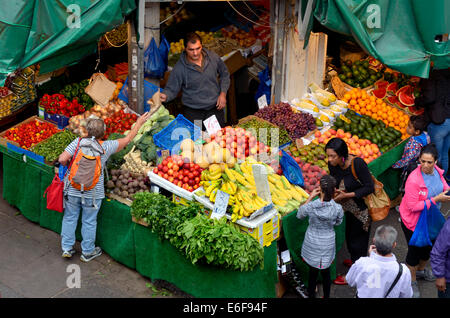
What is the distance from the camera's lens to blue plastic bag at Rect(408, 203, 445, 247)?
595 centimetres

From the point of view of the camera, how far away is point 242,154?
23.0 feet

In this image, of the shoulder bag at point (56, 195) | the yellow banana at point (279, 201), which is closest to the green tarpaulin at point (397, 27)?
the yellow banana at point (279, 201)

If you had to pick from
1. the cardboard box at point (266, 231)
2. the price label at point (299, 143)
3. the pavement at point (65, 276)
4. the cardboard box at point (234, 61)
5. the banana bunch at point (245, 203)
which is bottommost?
the pavement at point (65, 276)

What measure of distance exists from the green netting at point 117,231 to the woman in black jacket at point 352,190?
224 centimetres

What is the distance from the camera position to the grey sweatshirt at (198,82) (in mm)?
7992

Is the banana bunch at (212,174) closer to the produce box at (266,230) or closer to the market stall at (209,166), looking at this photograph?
the market stall at (209,166)

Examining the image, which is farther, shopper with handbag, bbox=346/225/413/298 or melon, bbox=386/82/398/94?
melon, bbox=386/82/398/94

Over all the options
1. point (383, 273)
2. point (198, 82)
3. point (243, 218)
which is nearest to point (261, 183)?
point (243, 218)

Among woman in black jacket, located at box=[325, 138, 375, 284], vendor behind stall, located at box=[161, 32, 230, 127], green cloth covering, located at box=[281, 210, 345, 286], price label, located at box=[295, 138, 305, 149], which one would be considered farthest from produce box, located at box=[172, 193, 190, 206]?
price label, located at box=[295, 138, 305, 149]

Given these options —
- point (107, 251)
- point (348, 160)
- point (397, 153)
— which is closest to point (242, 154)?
point (348, 160)

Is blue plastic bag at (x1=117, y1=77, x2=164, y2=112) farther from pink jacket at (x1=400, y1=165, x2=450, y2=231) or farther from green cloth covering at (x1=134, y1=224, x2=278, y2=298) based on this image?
pink jacket at (x1=400, y1=165, x2=450, y2=231)

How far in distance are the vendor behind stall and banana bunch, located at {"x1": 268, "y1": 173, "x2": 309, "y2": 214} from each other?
1.75 meters

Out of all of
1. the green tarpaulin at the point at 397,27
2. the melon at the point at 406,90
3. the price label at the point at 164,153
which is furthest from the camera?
the melon at the point at 406,90
